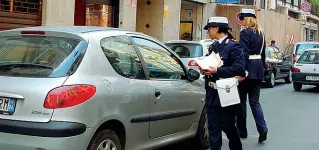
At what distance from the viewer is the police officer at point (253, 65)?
6820 millimetres

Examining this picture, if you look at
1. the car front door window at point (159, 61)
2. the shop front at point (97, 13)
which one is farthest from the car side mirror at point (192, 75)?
the shop front at point (97, 13)

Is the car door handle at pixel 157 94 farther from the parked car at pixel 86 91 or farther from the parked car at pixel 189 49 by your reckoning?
the parked car at pixel 189 49

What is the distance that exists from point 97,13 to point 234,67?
12782 millimetres

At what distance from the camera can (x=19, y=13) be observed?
42.1ft

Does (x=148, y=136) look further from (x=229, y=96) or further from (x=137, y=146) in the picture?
(x=229, y=96)

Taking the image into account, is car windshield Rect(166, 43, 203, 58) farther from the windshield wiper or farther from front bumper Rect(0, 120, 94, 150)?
front bumper Rect(0, 120, 94, 150)

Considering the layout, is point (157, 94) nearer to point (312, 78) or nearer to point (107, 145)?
point (107, 145)

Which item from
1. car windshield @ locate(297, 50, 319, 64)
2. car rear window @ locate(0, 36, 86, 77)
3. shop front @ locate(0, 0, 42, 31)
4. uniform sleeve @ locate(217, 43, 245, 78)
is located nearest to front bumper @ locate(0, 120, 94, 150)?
car rear window @ locate(0, 36, 86, 77)

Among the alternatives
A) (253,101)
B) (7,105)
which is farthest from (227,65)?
(7,105)

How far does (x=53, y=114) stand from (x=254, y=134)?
4.57 m

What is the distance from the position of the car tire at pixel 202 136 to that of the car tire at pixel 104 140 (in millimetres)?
1856

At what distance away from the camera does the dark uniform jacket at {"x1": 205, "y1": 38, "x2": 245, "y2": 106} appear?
4.95 m

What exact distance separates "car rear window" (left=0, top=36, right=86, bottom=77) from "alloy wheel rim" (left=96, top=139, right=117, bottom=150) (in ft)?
2.47

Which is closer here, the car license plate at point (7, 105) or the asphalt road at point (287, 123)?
the car license plate at point (7, 105)
